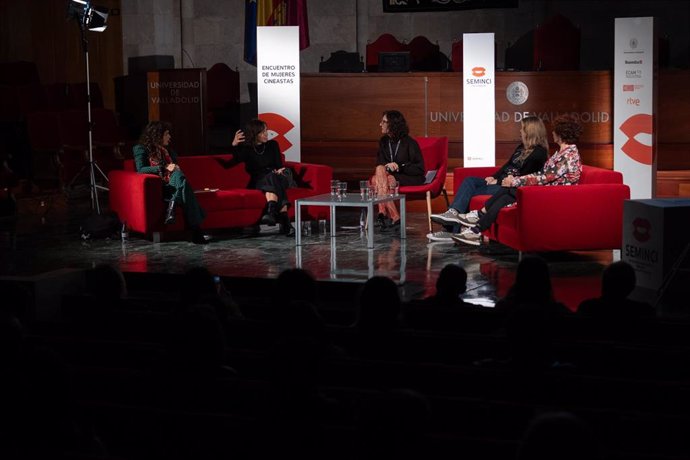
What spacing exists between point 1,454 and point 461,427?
1.13 meters

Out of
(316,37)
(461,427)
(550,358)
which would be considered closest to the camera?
(461,427)

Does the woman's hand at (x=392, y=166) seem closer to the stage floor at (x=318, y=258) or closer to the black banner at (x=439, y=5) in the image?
the stage floor at (x=318, y=258)

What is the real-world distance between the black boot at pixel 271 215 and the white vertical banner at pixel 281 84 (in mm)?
1558

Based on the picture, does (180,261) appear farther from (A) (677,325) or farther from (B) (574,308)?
(A) (677,325)

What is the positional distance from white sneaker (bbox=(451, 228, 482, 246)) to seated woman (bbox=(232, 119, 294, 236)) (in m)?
1.54

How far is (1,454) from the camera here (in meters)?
2.44

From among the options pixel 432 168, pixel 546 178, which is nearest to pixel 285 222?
pixel 432 168

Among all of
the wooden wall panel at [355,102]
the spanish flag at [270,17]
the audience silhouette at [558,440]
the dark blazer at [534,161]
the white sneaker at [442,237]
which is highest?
the spanish flag at [270,17]

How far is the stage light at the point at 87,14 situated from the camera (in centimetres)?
986

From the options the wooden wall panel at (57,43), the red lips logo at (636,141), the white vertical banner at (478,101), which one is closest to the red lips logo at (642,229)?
the red lips logo at (636,141)

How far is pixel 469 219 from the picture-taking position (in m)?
8.27

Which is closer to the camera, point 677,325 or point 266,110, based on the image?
point 677,325

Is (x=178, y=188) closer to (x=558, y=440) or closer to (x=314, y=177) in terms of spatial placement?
(x=314, y=177)

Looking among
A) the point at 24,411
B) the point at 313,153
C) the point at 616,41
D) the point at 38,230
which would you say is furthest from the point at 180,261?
the point at 24,411
